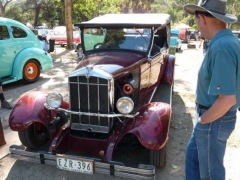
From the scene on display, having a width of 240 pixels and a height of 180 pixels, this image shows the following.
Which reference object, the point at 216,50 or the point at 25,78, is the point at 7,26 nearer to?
the point at 25,78

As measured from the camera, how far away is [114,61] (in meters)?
3.51

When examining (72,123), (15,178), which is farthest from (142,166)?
(15,178)

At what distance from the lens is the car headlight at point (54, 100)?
323 centimetres

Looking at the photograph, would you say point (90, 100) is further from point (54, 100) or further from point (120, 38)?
point (120, 38)

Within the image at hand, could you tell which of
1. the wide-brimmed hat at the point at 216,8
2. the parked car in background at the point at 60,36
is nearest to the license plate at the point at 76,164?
the wide-brimmed hat at the point at 216,8

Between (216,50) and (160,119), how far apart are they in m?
1.37

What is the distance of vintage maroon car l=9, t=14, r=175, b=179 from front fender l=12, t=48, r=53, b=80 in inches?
150

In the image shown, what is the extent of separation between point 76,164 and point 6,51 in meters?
5.34

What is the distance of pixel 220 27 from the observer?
77.8 inches

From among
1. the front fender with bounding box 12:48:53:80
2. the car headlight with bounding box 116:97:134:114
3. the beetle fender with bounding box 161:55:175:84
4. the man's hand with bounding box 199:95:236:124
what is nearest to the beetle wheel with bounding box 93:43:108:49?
the car headlight with bounding box 116:97:134:114

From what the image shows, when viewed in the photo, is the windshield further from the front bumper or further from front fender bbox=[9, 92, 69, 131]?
the front bumper

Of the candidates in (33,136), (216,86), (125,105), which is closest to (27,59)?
(33,136)

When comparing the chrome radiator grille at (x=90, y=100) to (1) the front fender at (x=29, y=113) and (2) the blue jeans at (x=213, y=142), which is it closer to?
(1) the front fender at (x=29, y=113)

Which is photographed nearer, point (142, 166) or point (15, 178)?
point (142, 166)
